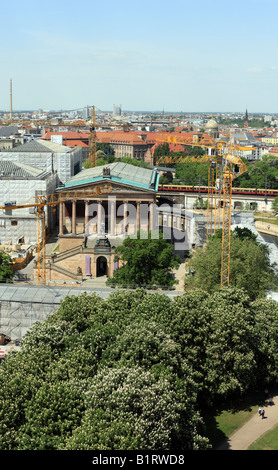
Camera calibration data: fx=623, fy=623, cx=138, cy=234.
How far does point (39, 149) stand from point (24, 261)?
40.2 m

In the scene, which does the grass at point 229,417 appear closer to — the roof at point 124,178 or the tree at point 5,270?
the tree at point 5,270

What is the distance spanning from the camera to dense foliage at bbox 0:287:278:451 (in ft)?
108

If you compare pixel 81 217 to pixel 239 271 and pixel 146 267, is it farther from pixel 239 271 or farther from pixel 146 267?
pixel 239 271

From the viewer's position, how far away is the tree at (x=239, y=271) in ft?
212

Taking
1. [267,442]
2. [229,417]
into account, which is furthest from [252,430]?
[229,417]

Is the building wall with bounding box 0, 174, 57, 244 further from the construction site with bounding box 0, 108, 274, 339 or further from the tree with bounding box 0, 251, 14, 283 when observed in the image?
the tree with bounding box 0, 251, 14, 283

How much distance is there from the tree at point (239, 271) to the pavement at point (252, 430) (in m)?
18.4

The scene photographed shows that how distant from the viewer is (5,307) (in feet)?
181

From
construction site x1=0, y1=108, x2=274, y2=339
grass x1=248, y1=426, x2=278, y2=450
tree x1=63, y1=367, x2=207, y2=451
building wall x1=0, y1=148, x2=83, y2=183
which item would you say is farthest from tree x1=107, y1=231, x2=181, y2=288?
building wall x1=0, y1=148, x2=83, y2=183

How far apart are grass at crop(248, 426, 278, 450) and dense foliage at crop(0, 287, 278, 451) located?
3895 mm

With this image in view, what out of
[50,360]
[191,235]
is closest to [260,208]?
[191,235]
